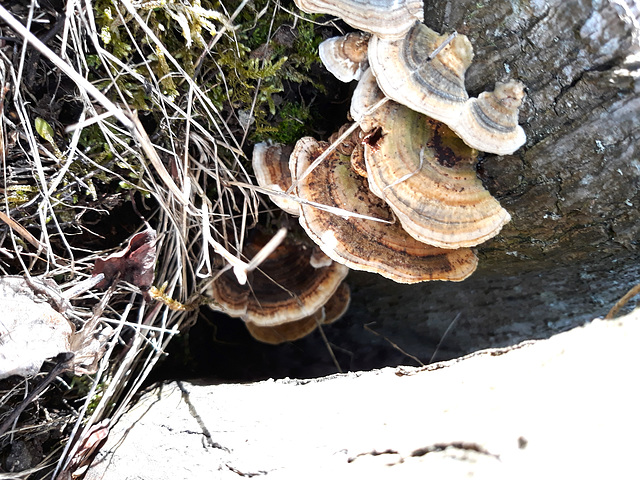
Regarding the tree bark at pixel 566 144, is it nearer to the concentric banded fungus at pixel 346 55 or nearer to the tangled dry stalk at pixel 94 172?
the concentric banded fungus at pixel 346 55

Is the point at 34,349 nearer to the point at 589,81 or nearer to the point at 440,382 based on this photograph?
the point at 440,382

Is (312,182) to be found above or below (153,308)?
above

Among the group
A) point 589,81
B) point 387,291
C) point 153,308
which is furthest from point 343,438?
point 387,291

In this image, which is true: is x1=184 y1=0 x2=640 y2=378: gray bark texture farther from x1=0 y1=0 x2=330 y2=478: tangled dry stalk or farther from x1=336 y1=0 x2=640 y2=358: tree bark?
x1=0 y1=0 x2=330 y2=478: tangled dry stalk

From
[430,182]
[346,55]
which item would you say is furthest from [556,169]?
[346,55]

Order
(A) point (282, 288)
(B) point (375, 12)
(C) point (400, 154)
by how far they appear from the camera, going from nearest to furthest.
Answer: (B) point (375, 12) < (C) point (400, 154) < (A) point (282, 288)

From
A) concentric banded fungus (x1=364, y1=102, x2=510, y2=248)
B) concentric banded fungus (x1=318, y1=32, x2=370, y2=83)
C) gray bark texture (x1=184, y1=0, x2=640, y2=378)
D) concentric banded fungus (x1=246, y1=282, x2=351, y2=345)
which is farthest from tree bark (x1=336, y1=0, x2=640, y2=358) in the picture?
concentric banded fungus (x1=246, y1=282, x2=351, y2=345)

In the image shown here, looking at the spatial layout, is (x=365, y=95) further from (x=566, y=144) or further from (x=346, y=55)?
(x=566, y=144)

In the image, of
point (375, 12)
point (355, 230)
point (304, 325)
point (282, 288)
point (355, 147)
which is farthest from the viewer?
point (304, 325)
